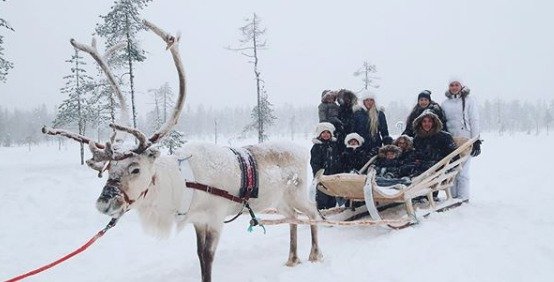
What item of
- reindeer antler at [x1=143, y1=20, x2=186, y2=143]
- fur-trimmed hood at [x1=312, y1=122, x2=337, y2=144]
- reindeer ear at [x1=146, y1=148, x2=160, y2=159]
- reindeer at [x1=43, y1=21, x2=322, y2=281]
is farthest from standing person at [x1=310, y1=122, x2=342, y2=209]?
reindeer ear at [x1=146, y1=148, x2=160, y2=159]

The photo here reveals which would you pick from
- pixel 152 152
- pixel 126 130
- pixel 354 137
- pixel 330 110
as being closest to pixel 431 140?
pixel 354 137

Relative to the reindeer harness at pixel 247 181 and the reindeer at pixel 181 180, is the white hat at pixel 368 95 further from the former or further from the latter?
the reindeer harness at pixel 247 181

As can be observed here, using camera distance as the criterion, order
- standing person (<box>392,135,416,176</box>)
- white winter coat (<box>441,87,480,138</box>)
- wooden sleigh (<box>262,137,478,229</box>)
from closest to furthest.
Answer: wooden sleigh (<box>262,137,478,229</box>), standing person (<box>392,135,416,176</box>), white winter coat (<box>441,87,480,138</box>)

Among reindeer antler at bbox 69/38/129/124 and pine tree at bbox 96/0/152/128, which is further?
pine tree at bbox 96/0/152/128

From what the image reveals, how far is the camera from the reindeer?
401 cm

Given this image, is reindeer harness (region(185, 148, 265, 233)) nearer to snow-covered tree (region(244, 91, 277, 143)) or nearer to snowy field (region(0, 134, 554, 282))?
snowy field (region(0, 134, 554, 282))

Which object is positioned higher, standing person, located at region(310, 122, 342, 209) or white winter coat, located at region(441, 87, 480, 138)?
white winter coat, located at region(441, 87, 480, 138)

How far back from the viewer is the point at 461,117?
8477 mm

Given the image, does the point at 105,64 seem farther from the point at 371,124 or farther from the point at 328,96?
the point at 371,124

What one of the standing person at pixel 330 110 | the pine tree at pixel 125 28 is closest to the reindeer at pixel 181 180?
the standing person at pixel 330 110

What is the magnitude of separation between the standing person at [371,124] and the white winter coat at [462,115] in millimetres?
1266

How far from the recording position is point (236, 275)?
18.3ft

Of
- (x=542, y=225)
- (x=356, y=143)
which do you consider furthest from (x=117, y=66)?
(x=542, y=225)

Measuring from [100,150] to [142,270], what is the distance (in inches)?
121
